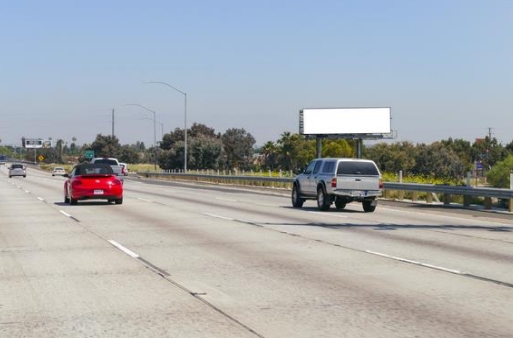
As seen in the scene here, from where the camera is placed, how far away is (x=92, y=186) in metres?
30.4

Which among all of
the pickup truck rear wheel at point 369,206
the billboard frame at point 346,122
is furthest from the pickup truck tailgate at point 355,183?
the billboard frame at point 346,122

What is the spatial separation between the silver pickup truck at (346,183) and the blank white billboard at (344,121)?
49.8 m

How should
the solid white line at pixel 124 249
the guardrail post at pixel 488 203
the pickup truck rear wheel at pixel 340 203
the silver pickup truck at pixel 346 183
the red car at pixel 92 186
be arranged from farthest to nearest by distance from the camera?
1. the red car at pixel 92 186
2. the guardrail post at pixel 488 203
3. the pickup truck rear wheel at pixel 340 203
4. the silver pickup truck at pixel 346 183
5. the solid white line at pixel 124 249

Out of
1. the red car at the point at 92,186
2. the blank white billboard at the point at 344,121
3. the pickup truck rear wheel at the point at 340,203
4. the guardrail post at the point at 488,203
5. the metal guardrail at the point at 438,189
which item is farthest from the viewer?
the blank white billboard at the point at 344,121

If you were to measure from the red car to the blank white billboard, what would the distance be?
49.5 metres

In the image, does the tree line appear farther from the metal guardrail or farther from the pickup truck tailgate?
the pickup truck tailgate

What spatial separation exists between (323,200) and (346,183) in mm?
1140

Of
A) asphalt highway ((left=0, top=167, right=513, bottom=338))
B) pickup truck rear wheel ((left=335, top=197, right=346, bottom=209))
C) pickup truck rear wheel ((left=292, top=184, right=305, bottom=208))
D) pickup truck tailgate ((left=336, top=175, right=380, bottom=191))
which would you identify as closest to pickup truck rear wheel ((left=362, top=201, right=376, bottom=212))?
pickup truck tailgate ((left=336, top=175, right=380, bottom=191))

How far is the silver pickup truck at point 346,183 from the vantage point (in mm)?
27422

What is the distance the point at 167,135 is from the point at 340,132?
335 feet

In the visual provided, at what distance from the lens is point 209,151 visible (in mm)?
140250

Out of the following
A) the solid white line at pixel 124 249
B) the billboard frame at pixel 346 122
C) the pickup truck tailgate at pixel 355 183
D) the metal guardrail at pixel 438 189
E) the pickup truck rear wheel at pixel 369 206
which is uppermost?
the billboard frame at pixel 346 122

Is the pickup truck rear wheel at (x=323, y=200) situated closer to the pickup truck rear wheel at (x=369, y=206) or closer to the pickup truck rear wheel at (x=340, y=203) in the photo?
the pickup truck rear wheel at (x=340, y=203)

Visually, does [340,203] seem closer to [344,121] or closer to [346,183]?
[346,183]
